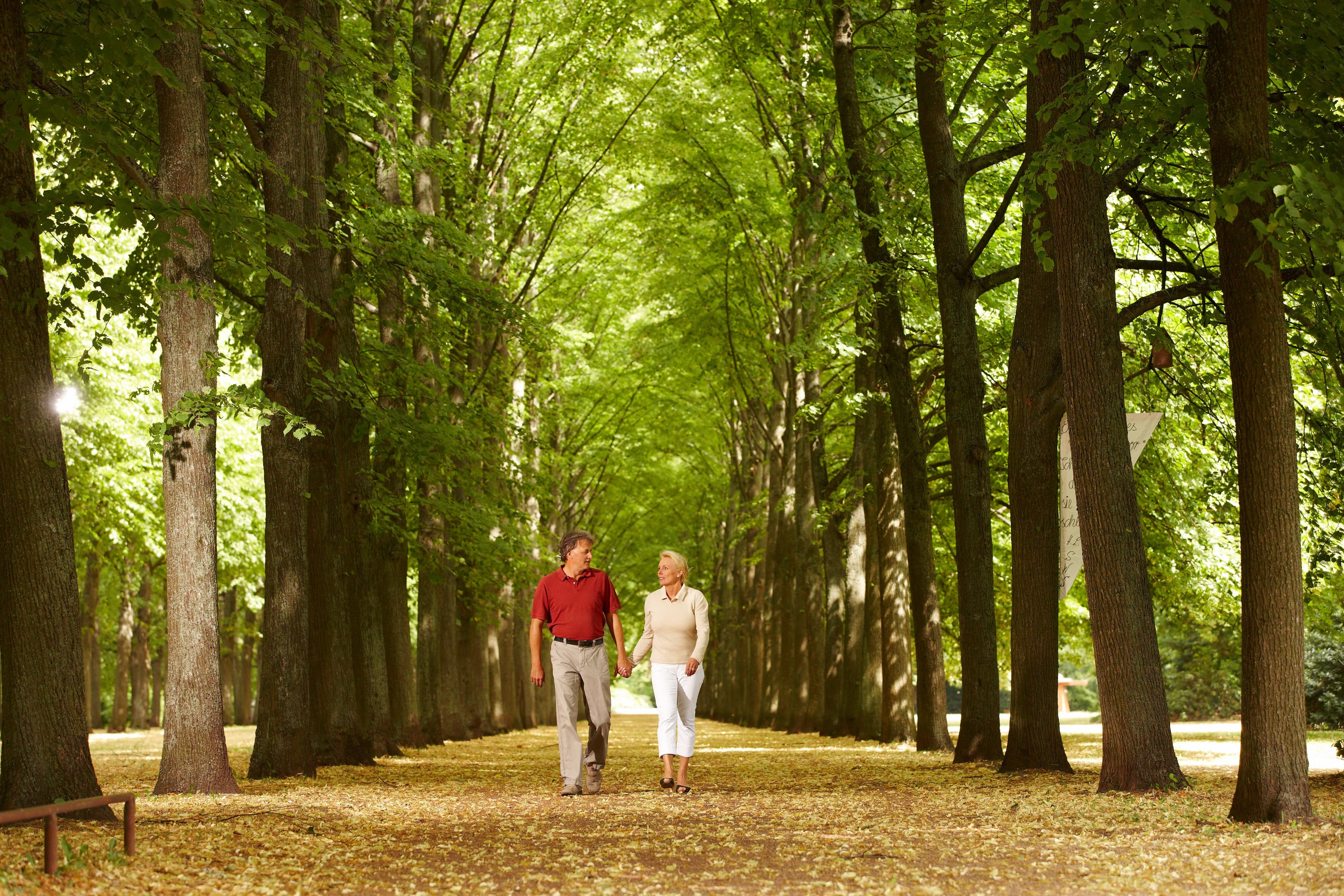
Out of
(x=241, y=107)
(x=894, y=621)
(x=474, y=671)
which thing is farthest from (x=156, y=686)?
(x=241, y=107)

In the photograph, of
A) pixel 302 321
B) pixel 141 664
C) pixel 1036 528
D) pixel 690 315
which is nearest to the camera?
pixel 1036 528

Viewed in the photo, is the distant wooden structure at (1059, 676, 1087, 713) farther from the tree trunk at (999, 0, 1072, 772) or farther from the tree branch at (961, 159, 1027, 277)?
the tree trunk at (999, 0, 1072, 772)

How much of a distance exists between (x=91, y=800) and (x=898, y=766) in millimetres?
9924

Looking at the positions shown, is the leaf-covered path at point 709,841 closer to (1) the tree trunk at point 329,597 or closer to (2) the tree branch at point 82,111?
(1) the tree trunk at point 329,597

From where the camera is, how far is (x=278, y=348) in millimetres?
12078

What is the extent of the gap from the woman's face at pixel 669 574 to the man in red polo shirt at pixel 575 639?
457 mm

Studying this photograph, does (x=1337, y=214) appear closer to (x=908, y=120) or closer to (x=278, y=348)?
(x=278, y=348)

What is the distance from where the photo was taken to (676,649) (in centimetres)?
1058

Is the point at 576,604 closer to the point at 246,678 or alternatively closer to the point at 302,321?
the point at 302,321

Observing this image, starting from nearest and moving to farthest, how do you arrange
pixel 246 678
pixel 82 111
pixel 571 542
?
1. pixel 82 111
2. pixel 571 542
3. pixel 246 678

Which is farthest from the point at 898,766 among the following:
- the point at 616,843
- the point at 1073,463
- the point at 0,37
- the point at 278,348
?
the point at 0,37

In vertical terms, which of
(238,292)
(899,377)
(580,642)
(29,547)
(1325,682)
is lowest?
(1325,682)

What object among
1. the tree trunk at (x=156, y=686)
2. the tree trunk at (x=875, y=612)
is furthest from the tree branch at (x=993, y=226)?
the tree trunk at (x=156, y=686)

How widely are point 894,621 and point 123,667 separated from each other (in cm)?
2456
